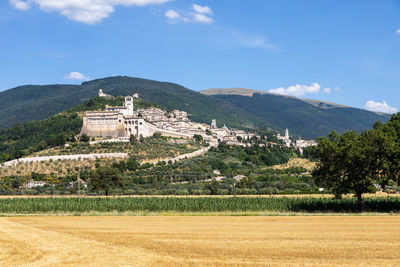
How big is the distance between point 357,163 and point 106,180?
44912 millimetres

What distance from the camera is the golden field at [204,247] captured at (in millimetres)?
17703

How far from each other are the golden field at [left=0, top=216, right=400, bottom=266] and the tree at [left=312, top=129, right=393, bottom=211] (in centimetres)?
2127

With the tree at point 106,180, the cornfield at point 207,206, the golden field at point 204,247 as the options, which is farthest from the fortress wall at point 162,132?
the golden field at point 204,247

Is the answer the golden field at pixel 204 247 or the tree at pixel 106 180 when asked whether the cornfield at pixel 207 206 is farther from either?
the tree at pixel 106 180

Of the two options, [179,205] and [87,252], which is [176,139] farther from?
[87,252]

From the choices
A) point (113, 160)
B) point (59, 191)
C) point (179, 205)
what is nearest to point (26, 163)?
point (113, 160)

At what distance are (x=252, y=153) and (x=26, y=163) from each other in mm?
77337

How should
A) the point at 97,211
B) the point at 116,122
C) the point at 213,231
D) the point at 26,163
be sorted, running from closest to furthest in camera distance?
the point at 213,231, the point at 97,211, the point at 26,163, the point at 116,122

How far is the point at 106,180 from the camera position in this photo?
263ft

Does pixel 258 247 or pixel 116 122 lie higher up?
pixel 116 122

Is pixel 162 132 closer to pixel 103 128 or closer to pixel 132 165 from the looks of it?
pixel 103 128

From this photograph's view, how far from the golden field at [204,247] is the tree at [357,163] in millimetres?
21272

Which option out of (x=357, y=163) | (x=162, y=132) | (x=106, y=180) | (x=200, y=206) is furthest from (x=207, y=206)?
(x=162, y=132)

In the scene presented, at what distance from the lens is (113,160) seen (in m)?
125
